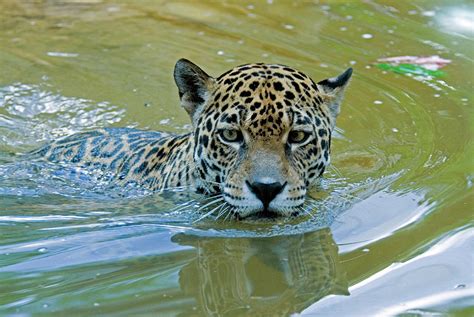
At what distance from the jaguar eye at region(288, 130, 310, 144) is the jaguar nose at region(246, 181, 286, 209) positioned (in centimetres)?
57

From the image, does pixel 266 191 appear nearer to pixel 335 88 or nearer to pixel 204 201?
pixel 204 201

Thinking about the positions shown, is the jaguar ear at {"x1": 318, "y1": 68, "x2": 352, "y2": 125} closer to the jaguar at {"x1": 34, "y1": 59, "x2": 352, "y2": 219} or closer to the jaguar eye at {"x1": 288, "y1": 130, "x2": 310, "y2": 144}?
the jaguar at {"x1": 34, "y1": 59, "x2": 352, "y2": 219}

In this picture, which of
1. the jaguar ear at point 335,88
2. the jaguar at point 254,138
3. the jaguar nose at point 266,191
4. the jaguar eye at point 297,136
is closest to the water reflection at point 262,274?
the jaguar at point 254,138

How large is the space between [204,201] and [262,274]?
121 cm

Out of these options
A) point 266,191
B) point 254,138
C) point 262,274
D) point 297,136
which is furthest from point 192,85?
point 262,274

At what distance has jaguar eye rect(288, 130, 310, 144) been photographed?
24.4 feet

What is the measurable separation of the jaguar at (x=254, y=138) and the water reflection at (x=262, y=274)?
1.13ft

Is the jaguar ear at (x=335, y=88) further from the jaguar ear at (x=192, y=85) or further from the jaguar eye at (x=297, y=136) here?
the jaguar ear at (x=192, y=85)

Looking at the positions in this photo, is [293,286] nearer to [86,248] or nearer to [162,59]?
[86,248]

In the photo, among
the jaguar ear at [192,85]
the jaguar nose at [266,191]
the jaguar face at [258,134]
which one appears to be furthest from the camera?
the jaguar ear at [192,85]

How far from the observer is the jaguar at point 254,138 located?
281 inches

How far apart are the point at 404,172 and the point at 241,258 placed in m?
2.85

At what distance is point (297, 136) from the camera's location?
7477 millimetres

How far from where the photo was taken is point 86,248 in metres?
7.29
